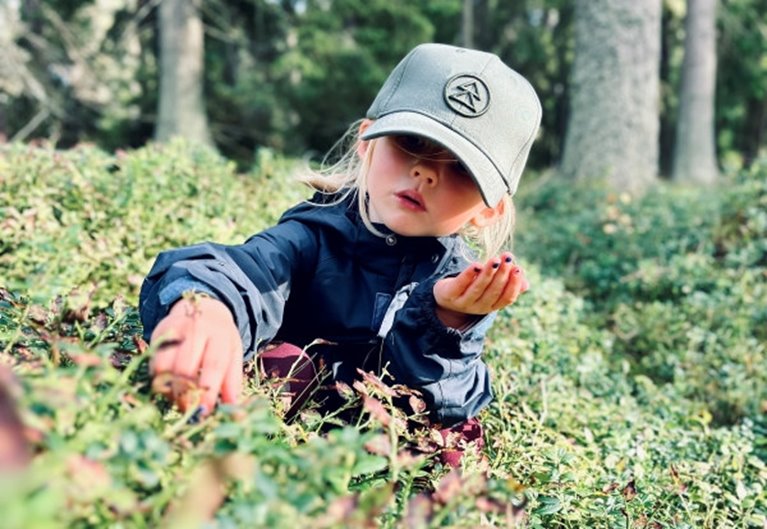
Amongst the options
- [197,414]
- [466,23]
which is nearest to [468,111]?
[197,414]

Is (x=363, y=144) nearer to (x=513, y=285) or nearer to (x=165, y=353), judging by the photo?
(x=513, y=285)

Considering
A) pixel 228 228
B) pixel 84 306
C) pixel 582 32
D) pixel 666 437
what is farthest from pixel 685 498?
pixel 582 32

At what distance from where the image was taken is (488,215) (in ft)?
7.63

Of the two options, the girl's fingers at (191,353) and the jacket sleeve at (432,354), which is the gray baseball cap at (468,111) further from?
the girl's fingers at (191,353)

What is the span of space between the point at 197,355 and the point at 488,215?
123cm

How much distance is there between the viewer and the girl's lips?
2041 millimetres

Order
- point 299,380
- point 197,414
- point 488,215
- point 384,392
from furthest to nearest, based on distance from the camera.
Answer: point 488,215 < point 299,380 < point 384,392 < point 197,414

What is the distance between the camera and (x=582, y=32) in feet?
29.0

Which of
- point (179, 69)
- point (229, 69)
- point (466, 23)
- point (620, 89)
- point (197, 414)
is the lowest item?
point (197, 414)

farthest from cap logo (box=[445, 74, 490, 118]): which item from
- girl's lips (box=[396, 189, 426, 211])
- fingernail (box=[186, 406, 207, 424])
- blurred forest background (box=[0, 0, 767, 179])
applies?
blurred forest background (box=[0, 0, 767, 179])

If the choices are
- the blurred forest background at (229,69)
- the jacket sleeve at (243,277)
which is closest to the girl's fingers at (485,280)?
the jacket sleeve at (243,277)

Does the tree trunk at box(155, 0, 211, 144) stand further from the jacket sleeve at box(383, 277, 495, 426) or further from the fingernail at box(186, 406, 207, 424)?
the fingernail at box(186, 406, 207, 424)

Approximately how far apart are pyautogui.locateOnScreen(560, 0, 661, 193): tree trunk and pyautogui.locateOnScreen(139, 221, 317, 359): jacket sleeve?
22.5 ft

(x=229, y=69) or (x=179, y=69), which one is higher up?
(x=229, y=69)
